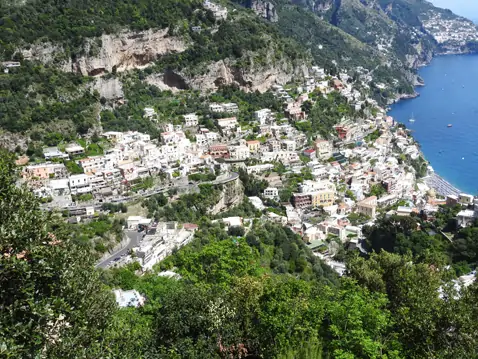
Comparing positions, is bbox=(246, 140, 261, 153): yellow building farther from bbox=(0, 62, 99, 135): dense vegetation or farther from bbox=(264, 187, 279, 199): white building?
bbox=(0, 62, 99, 135): dense vegetation

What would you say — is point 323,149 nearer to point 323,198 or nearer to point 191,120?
point 323,198

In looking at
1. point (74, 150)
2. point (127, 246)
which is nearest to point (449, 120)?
point (74, 150)

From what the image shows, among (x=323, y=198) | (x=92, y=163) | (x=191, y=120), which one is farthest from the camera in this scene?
(x=191, y=120)

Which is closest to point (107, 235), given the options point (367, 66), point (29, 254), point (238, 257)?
point (238, 257)

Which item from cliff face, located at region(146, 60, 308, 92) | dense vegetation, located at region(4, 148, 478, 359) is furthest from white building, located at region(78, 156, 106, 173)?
dense vegetation, located at region(4, 148, 478, 359)

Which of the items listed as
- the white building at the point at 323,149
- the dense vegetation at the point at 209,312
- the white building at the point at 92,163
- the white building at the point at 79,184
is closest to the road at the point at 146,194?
the white building at the point at 79,184

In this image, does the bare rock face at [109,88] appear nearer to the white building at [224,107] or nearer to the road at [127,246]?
the white building at [224,107]
